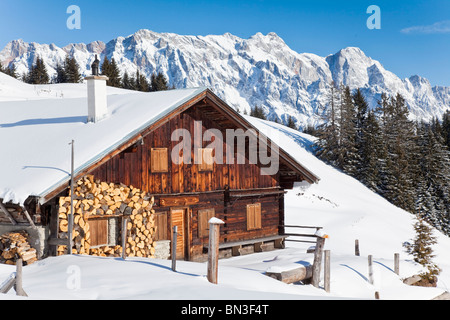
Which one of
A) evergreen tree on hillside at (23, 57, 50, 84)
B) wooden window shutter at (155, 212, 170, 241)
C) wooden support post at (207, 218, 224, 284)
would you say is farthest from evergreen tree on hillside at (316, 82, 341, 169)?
evergreen tree on hillside at (23, 57, 50, 84)

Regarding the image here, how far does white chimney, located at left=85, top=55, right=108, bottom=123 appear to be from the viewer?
16625mm

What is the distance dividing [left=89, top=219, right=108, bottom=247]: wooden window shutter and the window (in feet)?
25.1

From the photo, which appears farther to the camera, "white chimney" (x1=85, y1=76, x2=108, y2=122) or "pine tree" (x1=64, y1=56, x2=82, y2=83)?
"pine tree" (x1=64, y1=56, x2=82, y2=83)

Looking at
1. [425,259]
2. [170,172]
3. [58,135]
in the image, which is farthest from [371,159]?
[58,135]

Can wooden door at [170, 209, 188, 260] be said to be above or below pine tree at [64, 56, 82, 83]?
below

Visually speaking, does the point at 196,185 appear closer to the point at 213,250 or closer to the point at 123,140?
the point at 123,140

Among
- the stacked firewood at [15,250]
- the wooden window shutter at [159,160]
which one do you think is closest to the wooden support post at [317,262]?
the wooden window shutter at [159,160]

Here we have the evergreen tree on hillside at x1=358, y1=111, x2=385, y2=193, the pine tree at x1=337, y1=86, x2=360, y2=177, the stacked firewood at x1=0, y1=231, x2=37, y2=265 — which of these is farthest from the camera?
the pine tree at x1=337, y1=86, x2=360, y2=177

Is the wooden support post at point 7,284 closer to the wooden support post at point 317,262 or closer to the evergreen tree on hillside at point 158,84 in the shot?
the wooden support post at point 317,262

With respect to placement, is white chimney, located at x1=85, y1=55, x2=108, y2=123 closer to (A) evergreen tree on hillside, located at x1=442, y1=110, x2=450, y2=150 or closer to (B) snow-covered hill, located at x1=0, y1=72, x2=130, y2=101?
(B) snow-covered hill, located at x1=0, y1=72, x2=130, y2=101

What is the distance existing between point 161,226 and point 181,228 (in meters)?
1.13

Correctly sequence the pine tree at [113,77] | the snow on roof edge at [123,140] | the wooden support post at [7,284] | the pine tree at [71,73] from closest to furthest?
1. the wooden support post at [7,284]
2. the snow on roof edge at [123,140]
3. the pine tree at [113,77]
4. the pine tree at [71,73]

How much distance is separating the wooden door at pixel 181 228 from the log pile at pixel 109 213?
160cm

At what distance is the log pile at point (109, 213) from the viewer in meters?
14.1
